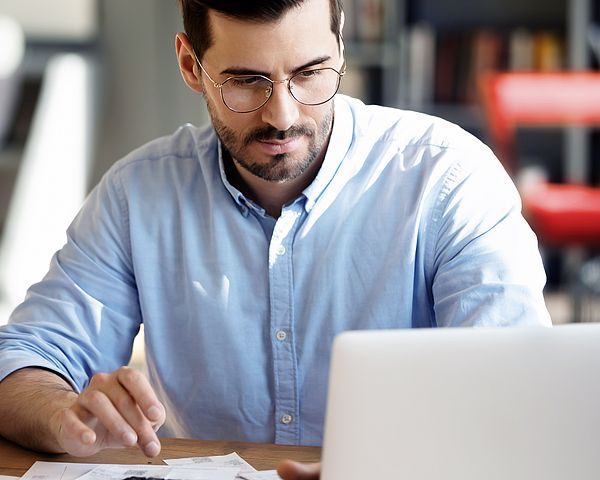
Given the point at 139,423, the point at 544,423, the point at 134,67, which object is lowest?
the point at 139,423

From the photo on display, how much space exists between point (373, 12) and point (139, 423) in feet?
12.6

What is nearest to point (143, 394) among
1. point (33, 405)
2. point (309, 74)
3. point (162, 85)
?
point (33, 405)

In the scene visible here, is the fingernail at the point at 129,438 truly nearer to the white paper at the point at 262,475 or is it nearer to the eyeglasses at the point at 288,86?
the white paper at the point at 262,475

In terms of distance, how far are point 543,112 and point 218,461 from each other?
3.17 meters

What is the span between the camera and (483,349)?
2.70 feet

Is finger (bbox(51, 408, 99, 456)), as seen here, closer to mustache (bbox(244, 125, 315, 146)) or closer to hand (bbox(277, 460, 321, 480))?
hand (bbox(277, 460, 321, 480))

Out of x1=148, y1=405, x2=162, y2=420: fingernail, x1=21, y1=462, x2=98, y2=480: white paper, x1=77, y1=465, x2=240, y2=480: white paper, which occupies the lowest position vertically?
x1=21, y1=462, x2=98, y2=480: white paper

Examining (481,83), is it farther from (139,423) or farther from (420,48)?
(139,423)

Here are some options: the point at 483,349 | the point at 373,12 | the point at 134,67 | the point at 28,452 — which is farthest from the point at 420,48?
the point at 483,349

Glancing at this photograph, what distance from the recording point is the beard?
4.90 feet

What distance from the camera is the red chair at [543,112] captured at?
388 centimetres

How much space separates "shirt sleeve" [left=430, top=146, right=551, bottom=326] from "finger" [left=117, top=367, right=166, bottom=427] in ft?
1.39

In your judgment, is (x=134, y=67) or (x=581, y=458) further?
(x=134, y=67)

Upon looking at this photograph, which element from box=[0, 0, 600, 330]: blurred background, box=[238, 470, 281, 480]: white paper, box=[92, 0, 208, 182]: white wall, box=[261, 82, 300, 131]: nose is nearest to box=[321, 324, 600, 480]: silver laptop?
box=[238, 470, 281, 480]: white paper
